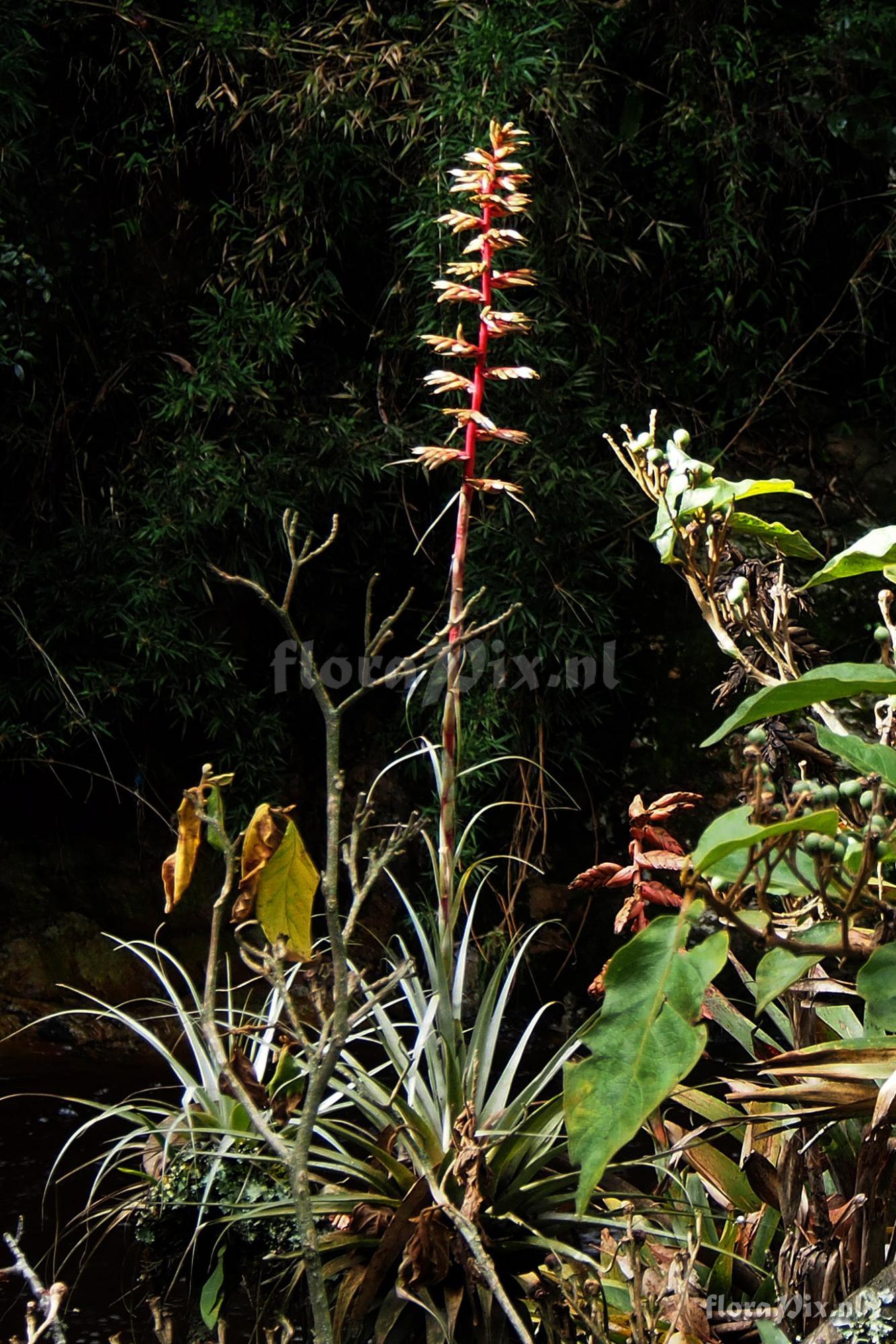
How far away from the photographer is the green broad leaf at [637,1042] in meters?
0.88

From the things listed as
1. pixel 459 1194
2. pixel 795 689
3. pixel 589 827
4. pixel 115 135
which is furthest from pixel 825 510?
pixel 795 689

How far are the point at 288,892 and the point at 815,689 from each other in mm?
627

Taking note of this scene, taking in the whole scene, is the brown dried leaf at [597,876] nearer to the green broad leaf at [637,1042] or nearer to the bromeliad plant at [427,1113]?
the bromeliad plant at [427,1113]

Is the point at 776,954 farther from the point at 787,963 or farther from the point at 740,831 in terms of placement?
the point at 740,831

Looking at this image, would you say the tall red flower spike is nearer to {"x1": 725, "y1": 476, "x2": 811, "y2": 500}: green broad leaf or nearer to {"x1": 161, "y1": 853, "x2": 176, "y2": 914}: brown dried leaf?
{"x1": 161, "y1": 853, "x2": 176, "y2": 914}: brown dried leaf

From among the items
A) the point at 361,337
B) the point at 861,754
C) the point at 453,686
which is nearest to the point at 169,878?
the point at 453,686

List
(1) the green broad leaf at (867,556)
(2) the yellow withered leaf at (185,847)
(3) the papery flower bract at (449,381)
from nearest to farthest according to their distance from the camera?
(1) the green broad leaf at (867,556) < (2) the yellow withered leaf at (185,847) < (3) the papery flower bract at (449,381)

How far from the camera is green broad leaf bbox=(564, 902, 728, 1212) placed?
2.90ft

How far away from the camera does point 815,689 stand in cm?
96

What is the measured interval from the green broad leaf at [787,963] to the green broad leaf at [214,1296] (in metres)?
0.83

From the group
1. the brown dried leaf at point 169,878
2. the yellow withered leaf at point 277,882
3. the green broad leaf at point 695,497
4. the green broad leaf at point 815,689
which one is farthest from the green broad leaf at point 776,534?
the brown dried leaf at point 169,878

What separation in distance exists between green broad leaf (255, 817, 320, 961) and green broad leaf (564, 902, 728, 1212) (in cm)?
47

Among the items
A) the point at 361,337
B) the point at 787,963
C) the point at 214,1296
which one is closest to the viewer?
the point at 787,963

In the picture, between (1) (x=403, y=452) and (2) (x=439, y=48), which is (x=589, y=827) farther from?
(2) (x=439, y=48)
